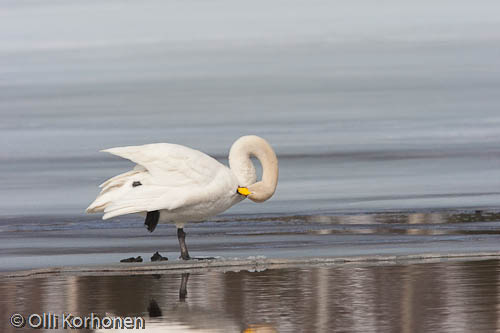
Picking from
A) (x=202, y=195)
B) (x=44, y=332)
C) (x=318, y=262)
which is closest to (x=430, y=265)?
(x=318, y=262)

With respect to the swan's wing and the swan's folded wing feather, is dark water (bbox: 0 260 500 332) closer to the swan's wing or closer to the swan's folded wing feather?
the swan's wing

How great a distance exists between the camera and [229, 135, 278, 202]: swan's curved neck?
13867mm

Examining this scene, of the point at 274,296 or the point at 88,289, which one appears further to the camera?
the point at 88,289

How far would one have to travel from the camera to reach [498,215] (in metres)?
17.2

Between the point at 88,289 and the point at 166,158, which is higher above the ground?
the point at 166,158

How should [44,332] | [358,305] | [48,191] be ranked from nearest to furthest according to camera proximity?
[44,332], [358,305], [48,191]

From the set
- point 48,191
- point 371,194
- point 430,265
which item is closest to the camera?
point 430,265

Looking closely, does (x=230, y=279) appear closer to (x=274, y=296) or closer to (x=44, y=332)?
(x=274, y=296)

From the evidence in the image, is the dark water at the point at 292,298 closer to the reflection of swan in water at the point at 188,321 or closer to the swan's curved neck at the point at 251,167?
the reflection of swan in water at the point at 188,321

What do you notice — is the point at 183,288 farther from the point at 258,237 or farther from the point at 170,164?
the point at 258,237

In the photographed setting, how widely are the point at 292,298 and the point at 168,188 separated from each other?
12.1 feet

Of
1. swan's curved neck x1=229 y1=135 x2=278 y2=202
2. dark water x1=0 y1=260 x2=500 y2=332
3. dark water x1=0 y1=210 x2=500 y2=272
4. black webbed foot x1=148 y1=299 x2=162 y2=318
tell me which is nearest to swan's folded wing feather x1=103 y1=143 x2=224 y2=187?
swan's curved neck x1=229 y1=135 x2=278 y2=202

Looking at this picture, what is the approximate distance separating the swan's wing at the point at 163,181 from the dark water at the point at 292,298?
168 cm

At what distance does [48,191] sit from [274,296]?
13.6 m
